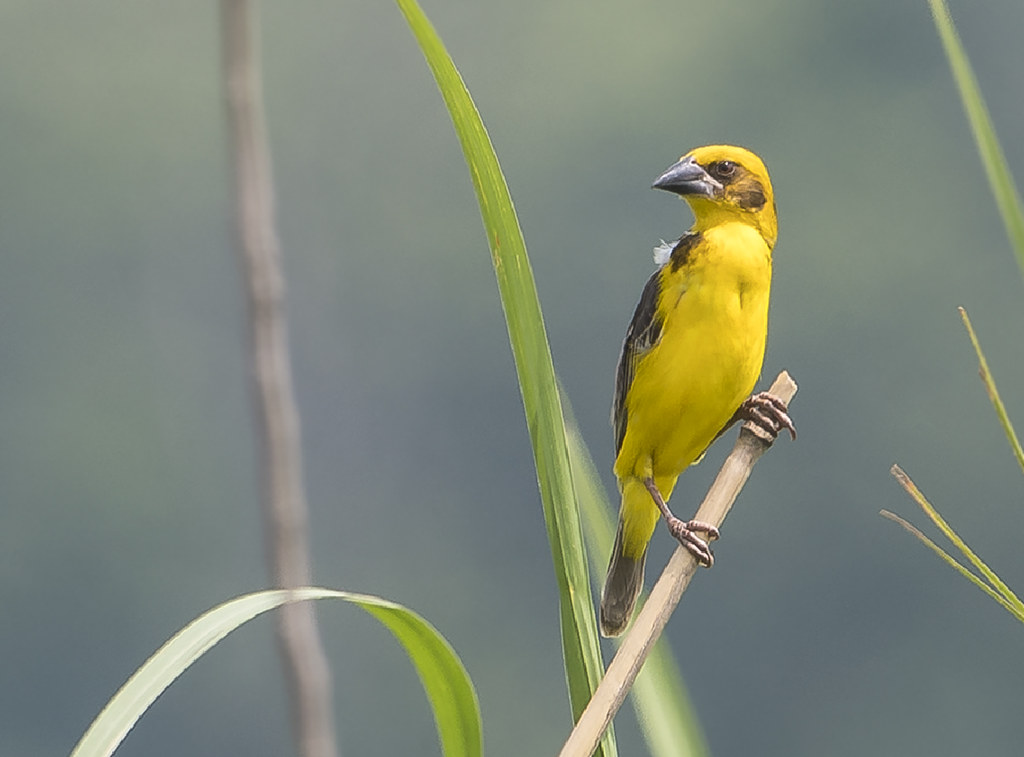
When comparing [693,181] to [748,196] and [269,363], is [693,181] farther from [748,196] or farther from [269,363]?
[269,363]

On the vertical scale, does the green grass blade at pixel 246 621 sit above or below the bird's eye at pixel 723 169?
below

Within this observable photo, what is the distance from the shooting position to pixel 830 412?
3.02 m

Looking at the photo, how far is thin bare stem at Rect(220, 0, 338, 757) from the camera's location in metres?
0.82

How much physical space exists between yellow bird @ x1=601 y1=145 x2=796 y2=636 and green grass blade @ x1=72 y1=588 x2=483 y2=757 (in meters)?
0.29

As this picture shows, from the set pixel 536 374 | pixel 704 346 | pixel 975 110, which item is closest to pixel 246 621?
pixel 536 374

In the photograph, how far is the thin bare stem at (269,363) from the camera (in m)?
0.82

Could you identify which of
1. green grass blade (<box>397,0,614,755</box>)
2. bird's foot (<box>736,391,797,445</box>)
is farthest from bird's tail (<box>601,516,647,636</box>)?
green grass blade (<box>397,0,614,755</box>)

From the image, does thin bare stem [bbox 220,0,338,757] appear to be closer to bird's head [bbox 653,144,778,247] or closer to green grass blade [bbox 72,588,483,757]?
bird's head [bbox 653,144,778,247]

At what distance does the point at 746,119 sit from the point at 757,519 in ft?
3.18

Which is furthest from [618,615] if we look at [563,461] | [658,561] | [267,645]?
[267,645]

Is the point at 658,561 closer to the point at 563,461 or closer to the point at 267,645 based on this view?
the point at 267,645

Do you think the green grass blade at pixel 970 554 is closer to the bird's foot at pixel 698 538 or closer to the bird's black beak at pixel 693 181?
the bird's foot at pixel 698 538

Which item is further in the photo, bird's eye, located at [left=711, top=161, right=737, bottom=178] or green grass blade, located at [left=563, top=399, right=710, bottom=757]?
bird's eye, located at [left=711, top=161, right=737, bottom=178]

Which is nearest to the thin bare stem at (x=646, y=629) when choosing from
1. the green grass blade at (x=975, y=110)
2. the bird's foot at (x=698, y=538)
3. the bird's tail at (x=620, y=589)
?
the bird's foot at (x=698, y=538)
